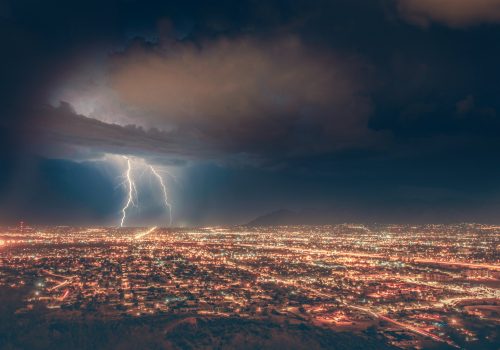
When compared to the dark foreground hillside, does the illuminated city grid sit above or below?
above

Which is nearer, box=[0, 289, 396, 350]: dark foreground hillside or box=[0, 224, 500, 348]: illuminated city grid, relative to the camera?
box=[0, 289, 396, 350]: dark foreground hillside

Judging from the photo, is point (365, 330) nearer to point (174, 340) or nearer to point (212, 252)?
point (174, 340)

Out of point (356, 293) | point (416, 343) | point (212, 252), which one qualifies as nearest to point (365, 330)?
point (416, 343)

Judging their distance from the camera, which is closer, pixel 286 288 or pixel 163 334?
pixel 163 334

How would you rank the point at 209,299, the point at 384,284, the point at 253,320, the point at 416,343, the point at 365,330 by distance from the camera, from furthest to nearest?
the point at 384,284
the point at 209,299
the point at 253,320
the point at 365,330
the point at 416,343

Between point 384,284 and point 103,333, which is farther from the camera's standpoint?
point 384,284

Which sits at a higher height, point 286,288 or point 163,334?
point 286,288

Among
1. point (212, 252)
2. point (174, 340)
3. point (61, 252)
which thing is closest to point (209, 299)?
point (174, 340)

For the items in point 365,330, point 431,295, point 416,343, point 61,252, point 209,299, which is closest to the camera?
point 416,343

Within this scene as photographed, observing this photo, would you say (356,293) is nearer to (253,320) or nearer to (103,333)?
(253,320)

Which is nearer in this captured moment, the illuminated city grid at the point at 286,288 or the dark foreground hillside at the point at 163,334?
the dark foreground hillside at the point at 163,334

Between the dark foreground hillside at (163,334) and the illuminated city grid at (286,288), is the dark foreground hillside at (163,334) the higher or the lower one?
the lower one
